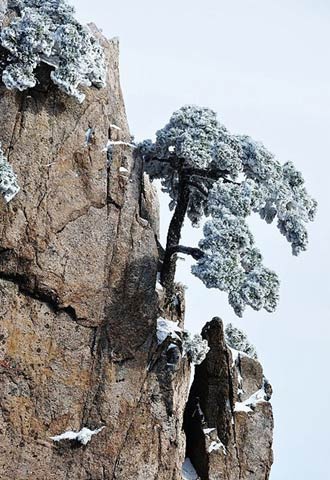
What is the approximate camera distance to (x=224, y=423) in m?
26.9

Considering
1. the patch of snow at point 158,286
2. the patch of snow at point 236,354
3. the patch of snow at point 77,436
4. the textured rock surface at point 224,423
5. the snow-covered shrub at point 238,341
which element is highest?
the snow-covered shrub at point 238,341

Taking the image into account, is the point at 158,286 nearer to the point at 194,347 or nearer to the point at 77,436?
the point at 194,347

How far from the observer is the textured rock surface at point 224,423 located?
2658cm

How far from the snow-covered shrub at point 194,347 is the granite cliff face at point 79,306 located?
1.32 feet

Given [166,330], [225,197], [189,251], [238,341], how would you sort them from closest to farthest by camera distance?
[225,197], [189,251], [166,330], [238,341]

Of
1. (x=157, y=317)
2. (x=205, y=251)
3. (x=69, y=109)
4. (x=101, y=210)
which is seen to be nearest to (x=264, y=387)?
(x=157, y=317)

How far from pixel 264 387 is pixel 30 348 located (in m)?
9.56

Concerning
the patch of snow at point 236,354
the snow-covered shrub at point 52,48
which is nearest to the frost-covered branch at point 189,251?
the patch of snow at point 236,354

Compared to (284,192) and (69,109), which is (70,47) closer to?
(69,109)

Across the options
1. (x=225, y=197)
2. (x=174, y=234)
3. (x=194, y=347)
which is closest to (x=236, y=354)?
(x=194, y=347)

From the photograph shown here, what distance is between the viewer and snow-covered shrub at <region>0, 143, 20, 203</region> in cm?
2189

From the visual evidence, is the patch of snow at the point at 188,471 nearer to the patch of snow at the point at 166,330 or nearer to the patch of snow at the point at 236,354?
the patch of snow at the point at 236,354

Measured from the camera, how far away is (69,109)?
2389 centimetres

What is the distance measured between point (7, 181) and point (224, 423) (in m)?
11.1
